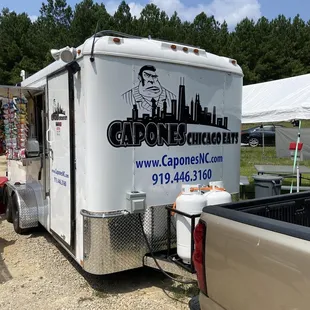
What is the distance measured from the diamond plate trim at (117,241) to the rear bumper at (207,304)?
1542 millimetres

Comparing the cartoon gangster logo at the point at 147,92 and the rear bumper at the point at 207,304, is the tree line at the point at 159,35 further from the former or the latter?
the rear bumper at the point at 207,304

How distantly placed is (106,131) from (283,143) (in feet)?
27.9

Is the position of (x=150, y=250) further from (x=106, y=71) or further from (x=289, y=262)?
(x=289, y=262)

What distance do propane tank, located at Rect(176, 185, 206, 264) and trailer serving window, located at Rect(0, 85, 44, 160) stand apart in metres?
2.54

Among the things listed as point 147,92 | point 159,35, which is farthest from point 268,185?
point 159,35

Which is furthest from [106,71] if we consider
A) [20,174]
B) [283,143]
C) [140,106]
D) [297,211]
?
[283,143]

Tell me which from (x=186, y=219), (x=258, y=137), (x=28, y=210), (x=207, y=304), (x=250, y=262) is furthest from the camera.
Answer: (x=258, y=137)

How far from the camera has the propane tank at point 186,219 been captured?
3.75m

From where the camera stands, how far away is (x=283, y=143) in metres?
11.1

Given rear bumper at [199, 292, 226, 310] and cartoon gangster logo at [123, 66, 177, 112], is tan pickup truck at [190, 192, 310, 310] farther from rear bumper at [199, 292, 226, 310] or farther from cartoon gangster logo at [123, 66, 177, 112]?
cartoon gangster logo at [123, 66, 177, 112]

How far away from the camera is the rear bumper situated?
7.46 feet

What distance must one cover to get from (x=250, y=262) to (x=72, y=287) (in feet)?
9.03

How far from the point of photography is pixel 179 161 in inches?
169

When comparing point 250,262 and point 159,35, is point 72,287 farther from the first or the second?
point 159,35
